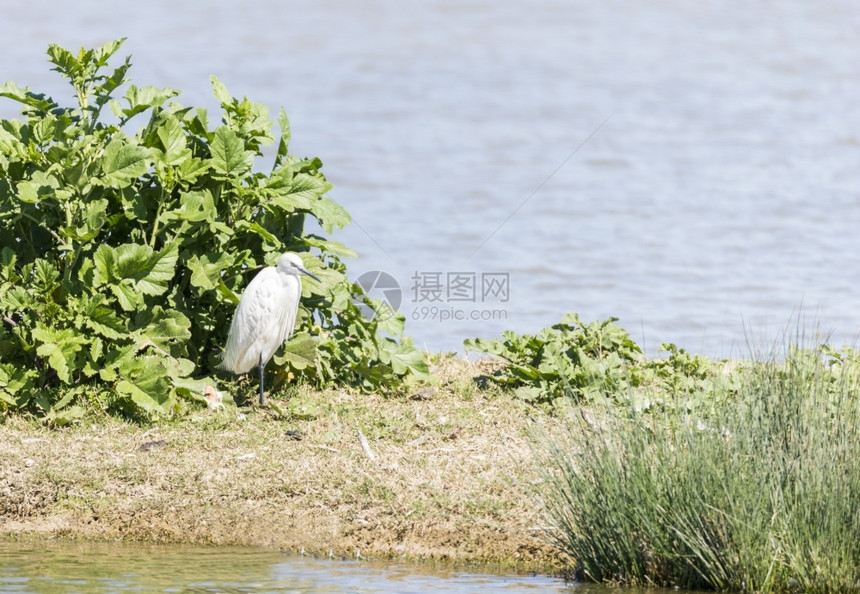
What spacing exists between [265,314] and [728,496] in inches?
147

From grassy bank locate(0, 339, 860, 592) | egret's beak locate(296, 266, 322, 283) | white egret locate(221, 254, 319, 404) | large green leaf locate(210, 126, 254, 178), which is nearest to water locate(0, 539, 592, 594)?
grassy bank locate(0, 339, 860, 592)

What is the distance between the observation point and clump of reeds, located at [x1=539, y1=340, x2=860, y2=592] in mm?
4734

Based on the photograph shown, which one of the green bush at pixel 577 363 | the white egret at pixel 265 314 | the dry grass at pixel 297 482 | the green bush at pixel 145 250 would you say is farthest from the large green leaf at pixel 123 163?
the green bush at pixel 577 363

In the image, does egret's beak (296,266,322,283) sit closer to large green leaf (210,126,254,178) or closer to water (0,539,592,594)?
large green leaf (210,126,254,178)

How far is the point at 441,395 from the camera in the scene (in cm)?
800

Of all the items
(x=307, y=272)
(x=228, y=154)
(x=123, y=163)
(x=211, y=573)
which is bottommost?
(x=211, y=573)

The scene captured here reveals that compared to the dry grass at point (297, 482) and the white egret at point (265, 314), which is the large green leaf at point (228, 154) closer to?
the white egret at point (265, 314)

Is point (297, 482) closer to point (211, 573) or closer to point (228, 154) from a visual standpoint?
point (211, 573)

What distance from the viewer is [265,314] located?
745 centimetres

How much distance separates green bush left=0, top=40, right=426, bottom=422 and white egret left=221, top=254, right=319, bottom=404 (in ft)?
0.66

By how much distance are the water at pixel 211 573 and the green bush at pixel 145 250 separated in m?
1.61

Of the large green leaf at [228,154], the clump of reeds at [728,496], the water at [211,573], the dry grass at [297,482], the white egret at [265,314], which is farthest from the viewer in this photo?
the large green leaf at [228,154]

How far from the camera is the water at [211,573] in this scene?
5.02 meters

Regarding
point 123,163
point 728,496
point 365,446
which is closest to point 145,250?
point 123,163
